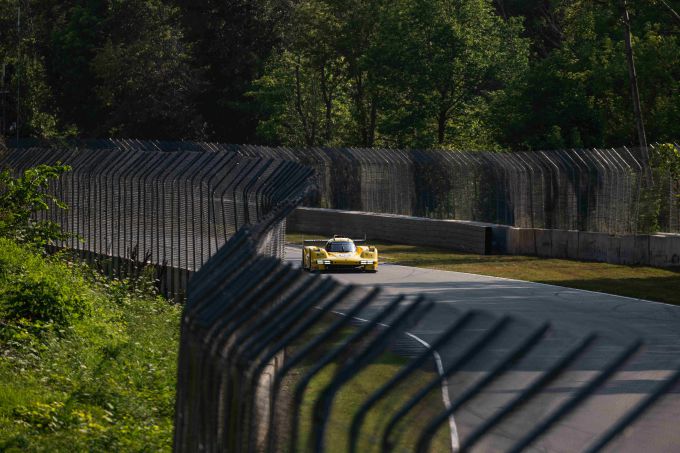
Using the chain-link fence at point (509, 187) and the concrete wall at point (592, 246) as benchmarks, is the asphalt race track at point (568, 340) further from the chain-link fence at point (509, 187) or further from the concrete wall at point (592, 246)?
the chain-link fence at point (509, 187)

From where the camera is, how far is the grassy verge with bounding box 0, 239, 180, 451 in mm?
10703

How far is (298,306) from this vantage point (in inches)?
207

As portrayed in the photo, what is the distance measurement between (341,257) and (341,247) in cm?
62

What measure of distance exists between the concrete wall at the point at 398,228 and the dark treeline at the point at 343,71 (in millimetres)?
8079

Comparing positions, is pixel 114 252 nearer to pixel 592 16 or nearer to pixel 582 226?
pixel 582 226

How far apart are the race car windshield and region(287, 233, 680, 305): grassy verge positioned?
2.74 metres

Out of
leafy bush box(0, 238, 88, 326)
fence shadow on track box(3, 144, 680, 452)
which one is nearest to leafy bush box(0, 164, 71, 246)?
leafy bush box(0, 238, 88, 326)

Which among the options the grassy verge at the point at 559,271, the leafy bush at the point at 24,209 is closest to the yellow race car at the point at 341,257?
the grassy verge at the point at 559,271

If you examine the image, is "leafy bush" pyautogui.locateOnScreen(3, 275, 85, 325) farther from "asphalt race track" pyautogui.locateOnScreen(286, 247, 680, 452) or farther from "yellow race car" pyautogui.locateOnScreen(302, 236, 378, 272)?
"yellow race car" pyautogui.locateOnScreen(302, 236, 378, 272)

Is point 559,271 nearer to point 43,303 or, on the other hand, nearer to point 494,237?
point 494,237

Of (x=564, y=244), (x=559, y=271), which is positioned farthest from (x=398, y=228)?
(x=559, y=271)

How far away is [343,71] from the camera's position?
74312 millimetres

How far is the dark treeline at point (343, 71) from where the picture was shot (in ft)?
182

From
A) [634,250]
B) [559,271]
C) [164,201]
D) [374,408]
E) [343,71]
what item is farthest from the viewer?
[343,71]
